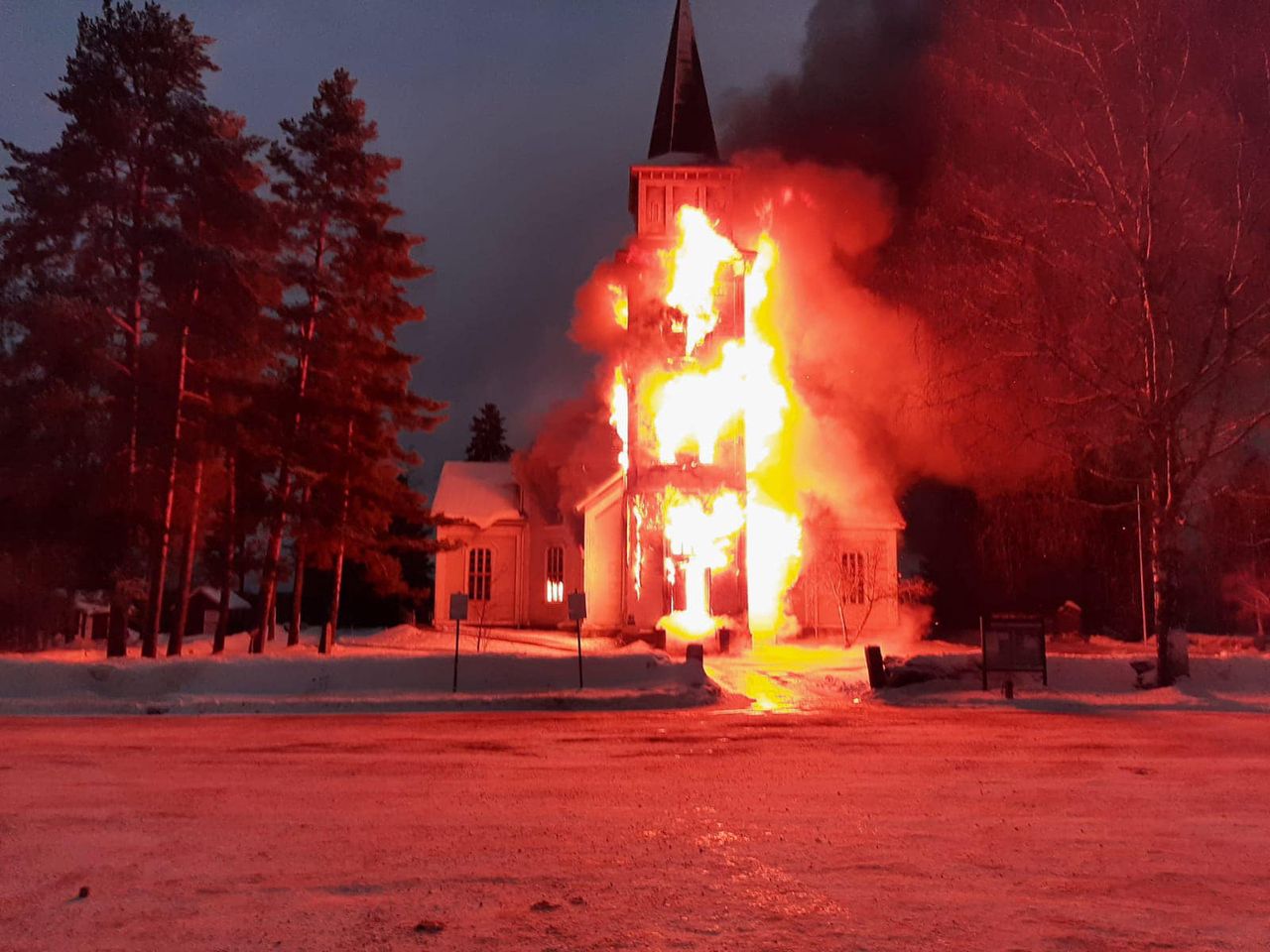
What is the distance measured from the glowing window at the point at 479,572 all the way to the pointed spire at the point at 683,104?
59.7 ft

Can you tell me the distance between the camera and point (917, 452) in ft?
143

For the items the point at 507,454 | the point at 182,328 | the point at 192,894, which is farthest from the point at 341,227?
A: the point at 507,454

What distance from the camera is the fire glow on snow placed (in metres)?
37.8

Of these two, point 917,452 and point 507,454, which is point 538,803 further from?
point 507,454

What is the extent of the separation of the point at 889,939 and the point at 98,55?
26.7 meters

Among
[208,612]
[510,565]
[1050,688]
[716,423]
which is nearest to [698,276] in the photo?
[716,423]

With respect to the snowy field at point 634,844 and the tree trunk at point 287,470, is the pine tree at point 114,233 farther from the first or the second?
the snowy field at point 634,844

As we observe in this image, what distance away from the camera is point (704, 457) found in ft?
125

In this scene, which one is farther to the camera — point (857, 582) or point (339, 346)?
point (857, 582)

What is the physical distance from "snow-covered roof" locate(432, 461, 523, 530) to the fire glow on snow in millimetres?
8440

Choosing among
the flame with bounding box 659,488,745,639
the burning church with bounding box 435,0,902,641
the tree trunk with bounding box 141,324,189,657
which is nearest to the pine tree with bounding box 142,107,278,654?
the tree trunk with bounding box 141,324,189,657

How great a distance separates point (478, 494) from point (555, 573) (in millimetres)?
5601

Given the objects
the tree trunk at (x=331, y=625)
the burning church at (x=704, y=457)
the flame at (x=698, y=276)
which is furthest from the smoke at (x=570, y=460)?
the tree trunk at (x=331, y=625)

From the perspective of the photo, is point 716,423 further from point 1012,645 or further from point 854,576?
point 1012,645
